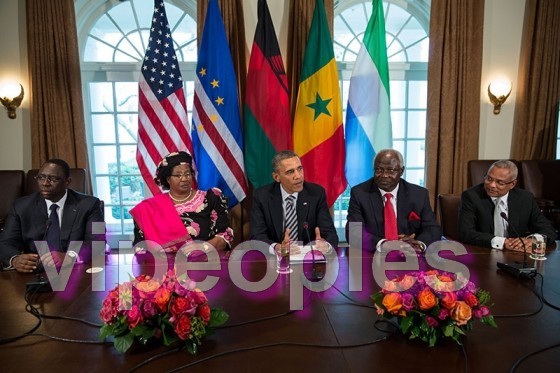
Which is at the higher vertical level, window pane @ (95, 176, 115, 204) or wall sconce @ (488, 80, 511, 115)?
wall sconce @ (488, 80, 511, 115)

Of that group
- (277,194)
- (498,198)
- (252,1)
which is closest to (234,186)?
(277,194)

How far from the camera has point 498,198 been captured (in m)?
2.27

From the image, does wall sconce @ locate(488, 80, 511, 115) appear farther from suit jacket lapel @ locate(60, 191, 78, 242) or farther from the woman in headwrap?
suit jacket lapel @ locate(60, 191, 78, 242)

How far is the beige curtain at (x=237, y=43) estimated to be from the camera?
3.24m

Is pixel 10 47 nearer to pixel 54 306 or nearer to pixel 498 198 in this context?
pixel 54 306

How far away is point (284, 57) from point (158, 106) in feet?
3.78

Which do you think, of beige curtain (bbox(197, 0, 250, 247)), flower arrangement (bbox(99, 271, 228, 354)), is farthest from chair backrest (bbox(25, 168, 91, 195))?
flower arrangement (bbox(99, 271, 228, 354))

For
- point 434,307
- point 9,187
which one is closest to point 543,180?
point 434,307

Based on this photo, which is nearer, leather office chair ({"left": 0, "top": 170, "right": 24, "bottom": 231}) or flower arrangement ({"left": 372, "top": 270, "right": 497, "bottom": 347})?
flower arrangement ({"left": 372, "top": 270, "right": 497, "bottom": 347})

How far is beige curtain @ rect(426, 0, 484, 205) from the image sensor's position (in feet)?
11.2

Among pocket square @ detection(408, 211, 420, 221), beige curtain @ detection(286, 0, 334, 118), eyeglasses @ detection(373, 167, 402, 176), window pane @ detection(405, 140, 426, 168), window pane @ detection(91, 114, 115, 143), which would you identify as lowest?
pocket square @ detection(408, 211, 420, 221)

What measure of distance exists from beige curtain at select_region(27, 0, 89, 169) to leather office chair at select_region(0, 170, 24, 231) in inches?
6.6

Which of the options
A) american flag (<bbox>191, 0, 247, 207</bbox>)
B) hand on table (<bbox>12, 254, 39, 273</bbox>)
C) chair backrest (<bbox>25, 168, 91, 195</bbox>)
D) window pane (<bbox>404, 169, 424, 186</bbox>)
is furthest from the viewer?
window pane (<bbox>404, 169, 424, 186</bbox>)

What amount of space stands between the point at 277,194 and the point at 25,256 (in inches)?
49.7
